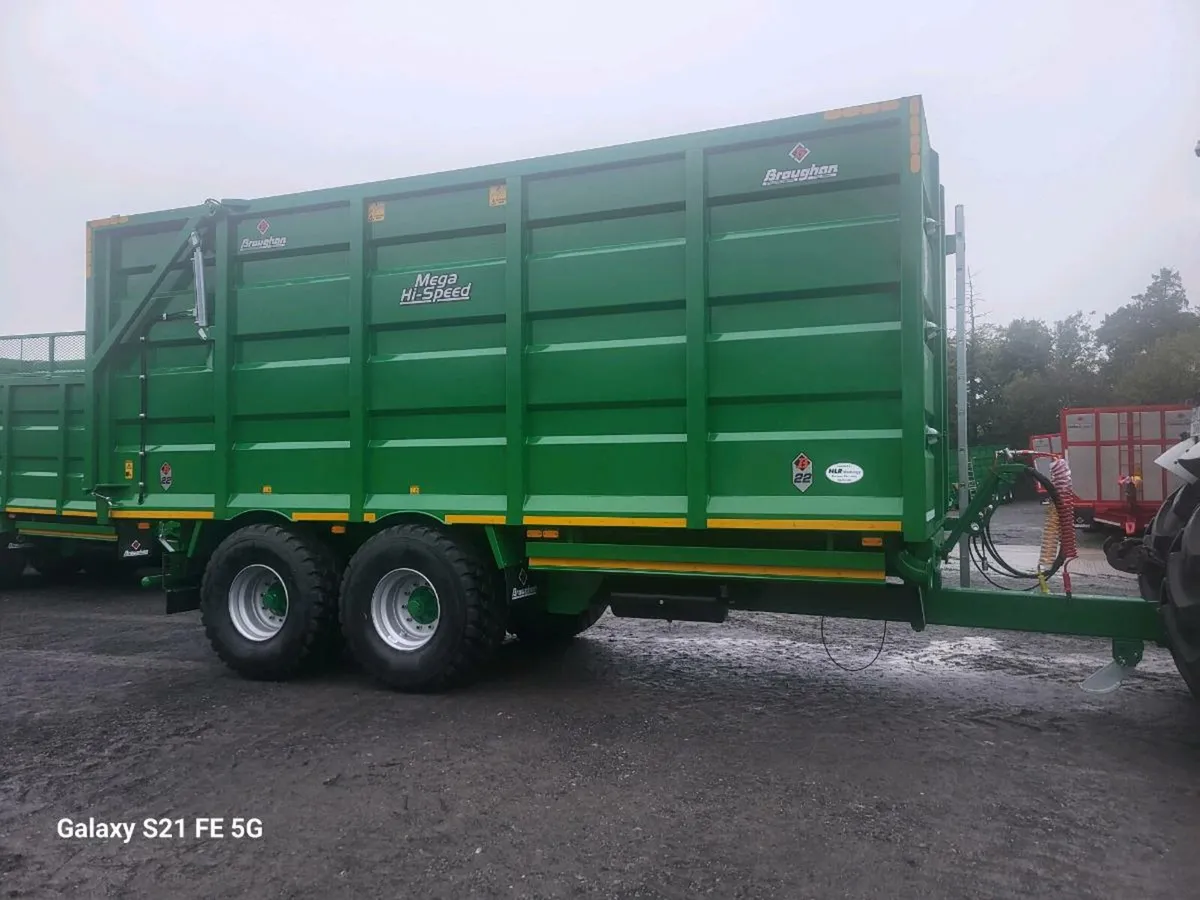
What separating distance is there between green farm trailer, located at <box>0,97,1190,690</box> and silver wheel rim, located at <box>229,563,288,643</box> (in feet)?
0.06

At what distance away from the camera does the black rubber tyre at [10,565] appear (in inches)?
436

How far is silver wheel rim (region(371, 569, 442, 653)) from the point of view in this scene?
18.9ft

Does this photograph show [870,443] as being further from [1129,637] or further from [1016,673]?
[1016,673]

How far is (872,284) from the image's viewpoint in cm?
471

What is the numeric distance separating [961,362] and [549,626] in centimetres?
363

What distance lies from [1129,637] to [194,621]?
8.07m

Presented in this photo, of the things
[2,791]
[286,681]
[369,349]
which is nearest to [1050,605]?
[369,349]

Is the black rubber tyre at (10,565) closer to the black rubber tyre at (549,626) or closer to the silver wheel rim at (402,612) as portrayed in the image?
the black rubber tyre at (549,626)

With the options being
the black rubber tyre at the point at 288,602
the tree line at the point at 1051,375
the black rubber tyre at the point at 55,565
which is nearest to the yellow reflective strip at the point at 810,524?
the black rubber tyre at the point at 288,602

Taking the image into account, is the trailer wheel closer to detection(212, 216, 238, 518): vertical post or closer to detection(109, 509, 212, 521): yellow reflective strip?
detection(109, 509, 212, 521): yellow reflective strip

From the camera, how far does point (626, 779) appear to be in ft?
13.8

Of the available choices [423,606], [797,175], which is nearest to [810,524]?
[797,175]

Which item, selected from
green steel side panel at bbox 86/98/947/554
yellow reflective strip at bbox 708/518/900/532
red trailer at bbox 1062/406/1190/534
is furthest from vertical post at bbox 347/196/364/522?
red trailer at bbox 1062/406/1190/534

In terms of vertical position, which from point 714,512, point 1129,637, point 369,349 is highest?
point 369,349
